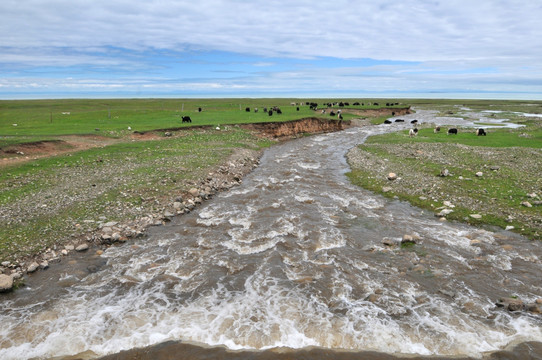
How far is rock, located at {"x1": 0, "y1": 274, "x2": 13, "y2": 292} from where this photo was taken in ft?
34.2

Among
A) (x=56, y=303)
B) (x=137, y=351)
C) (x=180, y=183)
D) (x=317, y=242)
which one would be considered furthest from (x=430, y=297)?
(x=180, y=183)

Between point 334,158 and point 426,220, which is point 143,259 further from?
point 334,158

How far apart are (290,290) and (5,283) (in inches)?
375

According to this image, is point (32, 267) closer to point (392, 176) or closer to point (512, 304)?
point (512, 304)

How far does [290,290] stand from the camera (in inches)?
425

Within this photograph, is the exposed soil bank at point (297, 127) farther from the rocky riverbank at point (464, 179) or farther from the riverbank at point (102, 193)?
the rocky riverbank at point (464, 179)

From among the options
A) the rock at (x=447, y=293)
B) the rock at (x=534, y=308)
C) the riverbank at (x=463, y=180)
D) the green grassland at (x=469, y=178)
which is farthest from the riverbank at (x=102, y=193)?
the rock at (x=534, y=308)

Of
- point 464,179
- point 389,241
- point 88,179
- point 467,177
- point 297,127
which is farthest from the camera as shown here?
point 297,127

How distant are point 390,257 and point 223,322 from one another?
7.32 meters

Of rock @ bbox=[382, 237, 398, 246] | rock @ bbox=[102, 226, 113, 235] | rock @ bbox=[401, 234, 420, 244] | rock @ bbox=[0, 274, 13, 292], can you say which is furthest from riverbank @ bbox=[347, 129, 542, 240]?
rock @ bbox=[0, 274, 13, 292]

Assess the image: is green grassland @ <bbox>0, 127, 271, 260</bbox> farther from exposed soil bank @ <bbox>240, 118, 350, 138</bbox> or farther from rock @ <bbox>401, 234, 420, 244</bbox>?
exposed soil bank @ <bbox>240, 118, 350, 138</bbox>

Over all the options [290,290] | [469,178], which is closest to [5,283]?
[290,290]

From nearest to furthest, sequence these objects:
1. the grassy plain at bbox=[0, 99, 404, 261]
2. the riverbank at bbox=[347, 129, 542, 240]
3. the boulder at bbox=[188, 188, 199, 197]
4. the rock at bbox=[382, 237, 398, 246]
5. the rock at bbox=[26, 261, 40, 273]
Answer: the rock at bbox=[26, 261, 40, 273] → the rock at bbox=[382, 237, 398, 246] → the grassy plain at bbox=[0, 99, 404, 261] → the riverbank at bbox=[347, 129, 542, 240] → the boulder at bbox=[188, 188, 199, 197]

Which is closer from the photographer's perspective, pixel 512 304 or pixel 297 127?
pixel 512 304
